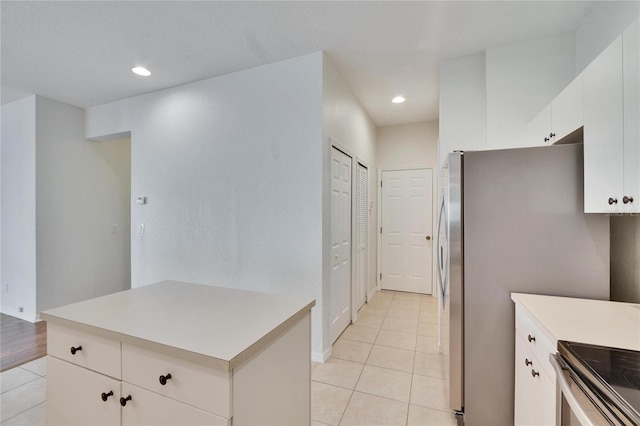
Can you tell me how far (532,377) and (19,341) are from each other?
4.52 meters

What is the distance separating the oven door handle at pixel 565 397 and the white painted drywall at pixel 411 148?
3494mm

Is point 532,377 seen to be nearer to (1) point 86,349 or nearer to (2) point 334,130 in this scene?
(1) point 86,349

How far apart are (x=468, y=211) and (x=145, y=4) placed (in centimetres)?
259

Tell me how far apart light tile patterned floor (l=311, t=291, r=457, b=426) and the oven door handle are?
104 cm

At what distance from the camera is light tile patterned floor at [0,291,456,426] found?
186 centimetres

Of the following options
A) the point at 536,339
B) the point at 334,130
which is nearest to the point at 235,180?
the point at 334,130

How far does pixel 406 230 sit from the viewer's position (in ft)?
15.5

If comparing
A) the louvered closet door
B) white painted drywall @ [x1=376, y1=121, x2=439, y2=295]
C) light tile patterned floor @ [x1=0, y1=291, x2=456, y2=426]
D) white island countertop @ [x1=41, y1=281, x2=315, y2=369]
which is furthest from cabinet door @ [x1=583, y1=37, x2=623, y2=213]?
white painted drywall @ [x1=376, y1=121, x2=439, y2=295]

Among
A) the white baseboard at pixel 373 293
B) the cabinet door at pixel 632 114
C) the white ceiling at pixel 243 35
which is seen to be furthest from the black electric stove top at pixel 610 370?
the white baseboard at pixel 373 293

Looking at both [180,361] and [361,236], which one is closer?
[180,361]

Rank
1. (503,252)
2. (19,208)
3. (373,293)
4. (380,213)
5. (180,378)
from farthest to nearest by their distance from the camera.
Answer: (380,213) → (373,293) → (19,208) → (503,252) → (180,378)

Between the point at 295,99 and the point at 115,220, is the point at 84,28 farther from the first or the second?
the point at 115,220

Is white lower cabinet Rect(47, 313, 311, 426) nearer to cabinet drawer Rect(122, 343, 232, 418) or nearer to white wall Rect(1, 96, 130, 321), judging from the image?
cabinet drawer Rect(122, 343, 232, 418)

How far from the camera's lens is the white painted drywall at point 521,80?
2.21 m
